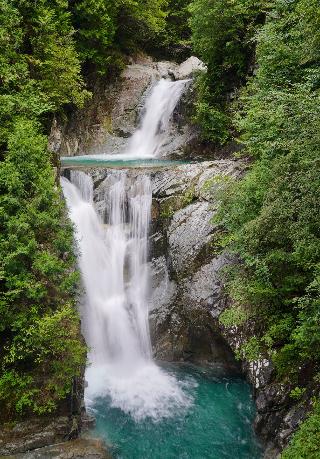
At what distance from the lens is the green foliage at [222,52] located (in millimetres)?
14336

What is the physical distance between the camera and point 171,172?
12547 millimetres

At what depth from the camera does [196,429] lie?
27.8ft

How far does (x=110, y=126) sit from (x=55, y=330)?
14.1 meters

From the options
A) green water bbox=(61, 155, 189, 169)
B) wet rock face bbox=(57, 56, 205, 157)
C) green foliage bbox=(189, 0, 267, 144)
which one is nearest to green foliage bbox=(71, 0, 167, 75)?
wet rock face bbox=(57, 56, 205, 157)

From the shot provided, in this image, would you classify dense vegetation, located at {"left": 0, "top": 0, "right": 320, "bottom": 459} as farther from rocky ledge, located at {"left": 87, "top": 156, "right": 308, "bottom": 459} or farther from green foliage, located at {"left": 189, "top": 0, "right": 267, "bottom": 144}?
green foliage, located at {"left": 189, "top": 0, "right": 267, "bottom": 144}

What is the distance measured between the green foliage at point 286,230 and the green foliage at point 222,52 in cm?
594

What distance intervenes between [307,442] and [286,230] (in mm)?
3237

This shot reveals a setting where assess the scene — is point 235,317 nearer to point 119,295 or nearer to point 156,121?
point 119,295

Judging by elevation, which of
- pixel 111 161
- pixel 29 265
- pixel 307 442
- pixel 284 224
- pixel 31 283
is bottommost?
pixel 307 442

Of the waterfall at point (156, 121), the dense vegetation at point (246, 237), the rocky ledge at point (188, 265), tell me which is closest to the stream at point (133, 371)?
the rocky ledge at point (188, 265)

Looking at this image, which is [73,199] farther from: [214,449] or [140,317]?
[214,449]

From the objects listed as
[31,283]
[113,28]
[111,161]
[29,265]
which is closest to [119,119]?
[111,161]

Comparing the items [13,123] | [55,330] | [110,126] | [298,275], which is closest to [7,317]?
[55,330]

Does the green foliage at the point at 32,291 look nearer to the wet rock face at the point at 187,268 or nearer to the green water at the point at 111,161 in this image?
the wet rock face at the point at 187,268
